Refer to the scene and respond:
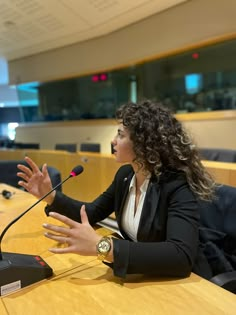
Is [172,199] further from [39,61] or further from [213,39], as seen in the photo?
[39,61]

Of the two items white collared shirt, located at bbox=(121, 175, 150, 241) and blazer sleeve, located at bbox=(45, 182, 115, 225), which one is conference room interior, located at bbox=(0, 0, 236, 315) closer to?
blazer sleeve, located at bbox=(45, 182, 115, 225)

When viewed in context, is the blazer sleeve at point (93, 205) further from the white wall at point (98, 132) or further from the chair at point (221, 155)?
the chair at point (221, 155)

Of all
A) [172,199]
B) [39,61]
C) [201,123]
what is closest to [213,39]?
[201,123]

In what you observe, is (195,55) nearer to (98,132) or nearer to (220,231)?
(98,132)

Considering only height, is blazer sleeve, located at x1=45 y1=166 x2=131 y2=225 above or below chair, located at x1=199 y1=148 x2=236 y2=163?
below

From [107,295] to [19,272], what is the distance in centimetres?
28

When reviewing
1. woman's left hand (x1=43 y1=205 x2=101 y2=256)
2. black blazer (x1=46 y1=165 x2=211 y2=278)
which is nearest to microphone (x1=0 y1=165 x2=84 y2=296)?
woman's left hand (x1=43 y1=205 x2=101 y2=256)

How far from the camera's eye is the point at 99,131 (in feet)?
17.8

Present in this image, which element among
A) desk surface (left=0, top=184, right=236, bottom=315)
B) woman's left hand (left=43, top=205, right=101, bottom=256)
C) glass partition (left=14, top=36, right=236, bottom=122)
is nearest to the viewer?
desk surface (left=0, top=184, right=236, bottom=315)

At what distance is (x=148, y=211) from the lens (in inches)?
42.1

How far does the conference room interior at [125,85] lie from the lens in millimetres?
3461

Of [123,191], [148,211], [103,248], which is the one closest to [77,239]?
[103,248]

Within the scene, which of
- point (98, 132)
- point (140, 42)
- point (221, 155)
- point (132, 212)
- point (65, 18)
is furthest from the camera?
point (98, 132)

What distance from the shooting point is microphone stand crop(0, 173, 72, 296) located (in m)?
0.81
